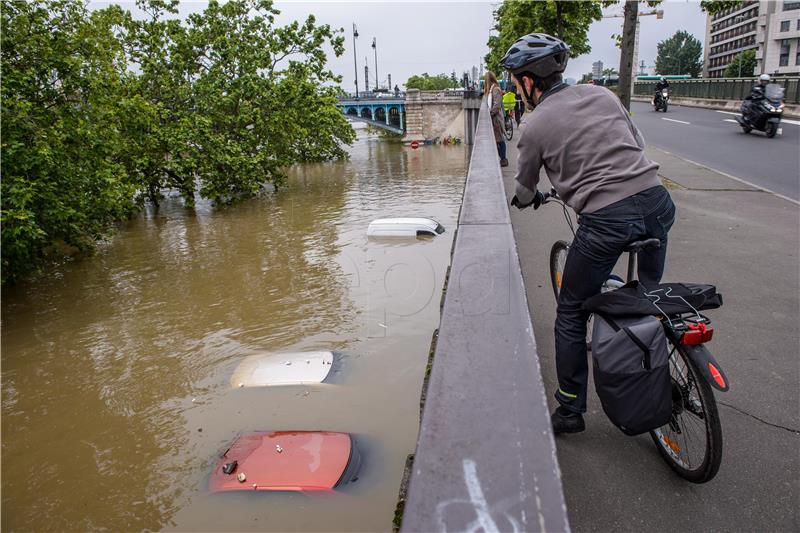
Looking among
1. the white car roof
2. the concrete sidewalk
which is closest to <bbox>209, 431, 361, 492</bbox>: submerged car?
the white car roof

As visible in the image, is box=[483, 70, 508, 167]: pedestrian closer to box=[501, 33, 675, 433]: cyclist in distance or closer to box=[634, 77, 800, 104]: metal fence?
box=[501, 33, 675, 433]: cyclist in distance

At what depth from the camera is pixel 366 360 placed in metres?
7.37

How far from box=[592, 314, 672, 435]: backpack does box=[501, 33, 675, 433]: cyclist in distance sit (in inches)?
13.9

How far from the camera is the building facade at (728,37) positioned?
87.1 m

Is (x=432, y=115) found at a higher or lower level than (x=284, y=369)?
higher

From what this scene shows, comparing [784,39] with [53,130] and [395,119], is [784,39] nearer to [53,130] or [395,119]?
[395,119]

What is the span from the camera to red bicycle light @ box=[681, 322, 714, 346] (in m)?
2.43

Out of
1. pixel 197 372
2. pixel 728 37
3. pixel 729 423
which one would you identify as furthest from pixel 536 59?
pixel 728 37

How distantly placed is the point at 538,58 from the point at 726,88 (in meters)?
32.8

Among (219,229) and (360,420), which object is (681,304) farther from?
(219,229)

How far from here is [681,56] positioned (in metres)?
119

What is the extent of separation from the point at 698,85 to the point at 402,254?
30.5 meters

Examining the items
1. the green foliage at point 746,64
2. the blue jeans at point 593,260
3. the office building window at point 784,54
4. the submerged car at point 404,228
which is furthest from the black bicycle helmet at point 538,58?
the office building window at point 784,54

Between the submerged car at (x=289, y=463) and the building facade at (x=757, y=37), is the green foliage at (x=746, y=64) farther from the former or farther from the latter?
the submerged car at (x=289, y=463)
